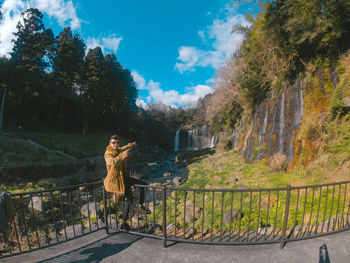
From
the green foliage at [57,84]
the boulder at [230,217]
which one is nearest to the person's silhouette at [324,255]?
the boulder at [230,217]

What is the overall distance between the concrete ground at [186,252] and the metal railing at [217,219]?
0.44ft

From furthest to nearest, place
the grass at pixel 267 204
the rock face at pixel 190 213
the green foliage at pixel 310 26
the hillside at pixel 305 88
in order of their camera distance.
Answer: the green foliage at pixel 310 26 → the hillside at pixel 305 88 → the rock face at pixel 190 213 → the grass at pixel 267 204

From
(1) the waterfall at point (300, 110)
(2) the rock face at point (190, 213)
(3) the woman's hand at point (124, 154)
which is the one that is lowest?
(2) the rock face at point (190, 213)

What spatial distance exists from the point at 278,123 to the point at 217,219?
889 cm

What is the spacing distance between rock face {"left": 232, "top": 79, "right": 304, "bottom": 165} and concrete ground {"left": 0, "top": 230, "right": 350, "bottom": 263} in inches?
275

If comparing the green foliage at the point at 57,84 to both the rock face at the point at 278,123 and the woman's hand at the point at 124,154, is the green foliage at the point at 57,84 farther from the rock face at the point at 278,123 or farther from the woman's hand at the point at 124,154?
the woman's hand at the point at 124,154

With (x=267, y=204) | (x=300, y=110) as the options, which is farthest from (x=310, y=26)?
(x=267, y=204)

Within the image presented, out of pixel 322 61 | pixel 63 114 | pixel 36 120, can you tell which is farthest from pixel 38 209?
pixel 63 114

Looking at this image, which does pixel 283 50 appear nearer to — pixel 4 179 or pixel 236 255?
pixel 236 255

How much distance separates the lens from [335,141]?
22.5ft

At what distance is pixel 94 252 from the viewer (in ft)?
11.4

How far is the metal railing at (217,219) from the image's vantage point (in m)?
3.53

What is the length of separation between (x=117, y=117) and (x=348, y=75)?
108 ft

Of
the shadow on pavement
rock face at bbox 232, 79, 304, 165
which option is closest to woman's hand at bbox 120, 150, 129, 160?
the shadow on pavement
